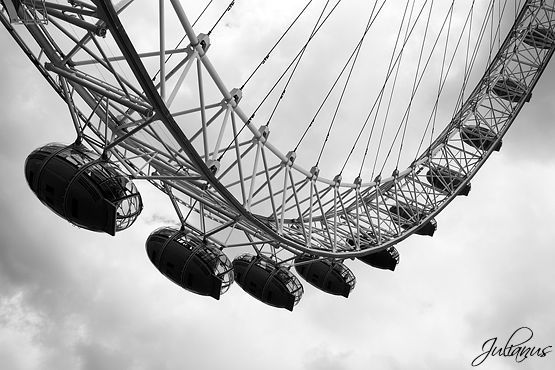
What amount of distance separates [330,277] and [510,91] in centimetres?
1634

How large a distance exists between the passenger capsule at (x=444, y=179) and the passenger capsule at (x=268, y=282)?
1212cm

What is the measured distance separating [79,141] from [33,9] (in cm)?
449

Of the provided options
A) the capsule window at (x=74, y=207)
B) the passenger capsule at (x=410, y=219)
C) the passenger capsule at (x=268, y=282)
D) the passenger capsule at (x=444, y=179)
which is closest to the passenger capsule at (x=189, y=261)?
the passenger capsule at (x=268, y=282)

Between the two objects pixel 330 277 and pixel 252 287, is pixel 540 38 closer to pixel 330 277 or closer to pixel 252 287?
pixel 330 277

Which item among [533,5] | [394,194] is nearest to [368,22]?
[394,194]

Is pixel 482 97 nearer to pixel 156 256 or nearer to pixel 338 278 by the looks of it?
pixel 338 278

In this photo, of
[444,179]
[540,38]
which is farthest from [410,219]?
[540,38]

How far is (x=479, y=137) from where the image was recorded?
31.8 m

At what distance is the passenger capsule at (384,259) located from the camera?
92.4 feet

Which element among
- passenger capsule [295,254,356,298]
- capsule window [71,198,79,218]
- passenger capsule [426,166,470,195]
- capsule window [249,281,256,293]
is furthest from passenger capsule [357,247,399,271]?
capsule window [71,198,79,218]

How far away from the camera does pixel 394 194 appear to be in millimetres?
28781

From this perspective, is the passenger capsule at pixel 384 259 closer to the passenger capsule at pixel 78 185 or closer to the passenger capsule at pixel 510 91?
the passenger capsule at pixel 510 91

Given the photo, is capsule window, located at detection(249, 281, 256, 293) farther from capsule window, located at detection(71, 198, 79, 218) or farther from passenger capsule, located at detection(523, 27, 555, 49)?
passenger capsule, located at detection(523, 27, 555, 49)

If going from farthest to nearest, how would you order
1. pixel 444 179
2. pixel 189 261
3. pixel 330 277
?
1. pixel 444 179
2. pixel 330 277
3. pixel 189 261
